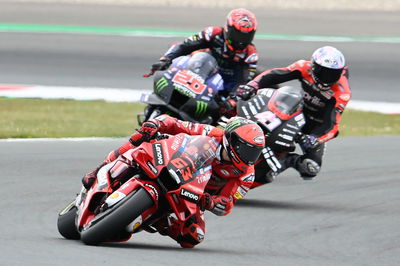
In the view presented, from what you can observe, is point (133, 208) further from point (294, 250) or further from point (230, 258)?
point (294, 250)

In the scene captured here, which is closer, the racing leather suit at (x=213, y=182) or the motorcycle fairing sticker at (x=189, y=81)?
the racing leather suit at (x=213, y=182)

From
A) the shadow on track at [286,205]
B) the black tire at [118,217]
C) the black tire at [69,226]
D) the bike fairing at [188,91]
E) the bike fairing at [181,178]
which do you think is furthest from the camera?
the bike fairing at [188,91]

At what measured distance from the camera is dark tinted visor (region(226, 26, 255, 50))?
1152 centimetres

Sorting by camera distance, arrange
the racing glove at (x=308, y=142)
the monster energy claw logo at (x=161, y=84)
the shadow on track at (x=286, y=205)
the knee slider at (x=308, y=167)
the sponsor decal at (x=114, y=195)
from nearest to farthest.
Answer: the sponsor decal at (x=114, y=195), the shadow on track at (x=286, y=205), the racing glove at (x=308, y=142), the knee slider at (x=308, y=167), the monster energy claw logo at (x=161, y=84)

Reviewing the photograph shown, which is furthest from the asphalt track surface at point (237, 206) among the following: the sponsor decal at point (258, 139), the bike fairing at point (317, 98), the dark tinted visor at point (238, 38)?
the dark tinted visor at point (238, 38)

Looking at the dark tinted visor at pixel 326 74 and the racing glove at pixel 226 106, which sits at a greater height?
the dark tinted visor at pixel 326 74

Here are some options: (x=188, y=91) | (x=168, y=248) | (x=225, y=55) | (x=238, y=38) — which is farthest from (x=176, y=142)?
(x=225, y=55)

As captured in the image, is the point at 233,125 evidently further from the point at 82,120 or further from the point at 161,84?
the point at 82,120

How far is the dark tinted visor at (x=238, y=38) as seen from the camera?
37.8 feet

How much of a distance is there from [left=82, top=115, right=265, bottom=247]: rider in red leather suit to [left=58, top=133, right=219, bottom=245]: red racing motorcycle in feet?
0.36

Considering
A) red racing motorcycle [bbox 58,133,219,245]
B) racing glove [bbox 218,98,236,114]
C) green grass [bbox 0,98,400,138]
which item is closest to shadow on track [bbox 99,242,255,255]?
red racing motorcycle [bbox 58,133,219,245]

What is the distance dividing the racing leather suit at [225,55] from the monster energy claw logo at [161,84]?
1.01 meters

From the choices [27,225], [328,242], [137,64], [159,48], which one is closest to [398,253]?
[328,242]

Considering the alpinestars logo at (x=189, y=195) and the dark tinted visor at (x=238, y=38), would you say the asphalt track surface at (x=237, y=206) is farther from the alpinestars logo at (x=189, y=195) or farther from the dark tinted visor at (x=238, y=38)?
the dark tinted visor at (x=238, y=38)
